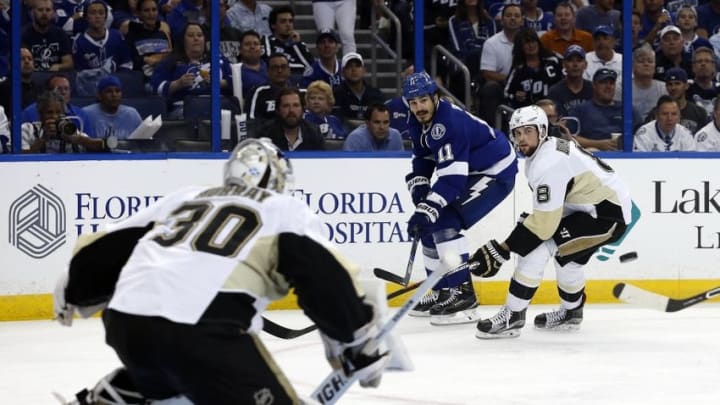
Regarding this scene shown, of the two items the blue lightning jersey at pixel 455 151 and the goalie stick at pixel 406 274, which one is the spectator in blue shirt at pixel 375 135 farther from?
the goalie stick at pixel 406 274

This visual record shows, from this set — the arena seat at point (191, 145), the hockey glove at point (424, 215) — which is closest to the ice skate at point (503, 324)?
the hockey glove at point (424, 215)

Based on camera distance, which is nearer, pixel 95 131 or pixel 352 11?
pixel 95 131

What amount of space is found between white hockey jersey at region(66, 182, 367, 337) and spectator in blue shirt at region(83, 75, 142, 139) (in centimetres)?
400

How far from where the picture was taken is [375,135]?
25.1 feet

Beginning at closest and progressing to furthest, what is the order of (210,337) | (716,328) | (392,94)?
(210,337) < (716,328) < (392,94)

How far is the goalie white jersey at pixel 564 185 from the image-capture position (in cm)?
630

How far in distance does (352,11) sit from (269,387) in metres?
5.10

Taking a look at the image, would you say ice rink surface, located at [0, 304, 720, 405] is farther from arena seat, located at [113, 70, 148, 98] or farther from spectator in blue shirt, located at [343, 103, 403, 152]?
arena seat, located at [113, 70, 148, 98]

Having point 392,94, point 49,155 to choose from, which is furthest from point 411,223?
point 49,155

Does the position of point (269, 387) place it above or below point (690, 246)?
above

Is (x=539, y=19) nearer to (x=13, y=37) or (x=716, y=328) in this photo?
(x=716, y=328)

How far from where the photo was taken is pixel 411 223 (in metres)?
6.96

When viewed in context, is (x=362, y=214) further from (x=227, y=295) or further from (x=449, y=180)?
(x=227, y=295)

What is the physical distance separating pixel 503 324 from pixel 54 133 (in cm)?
238
